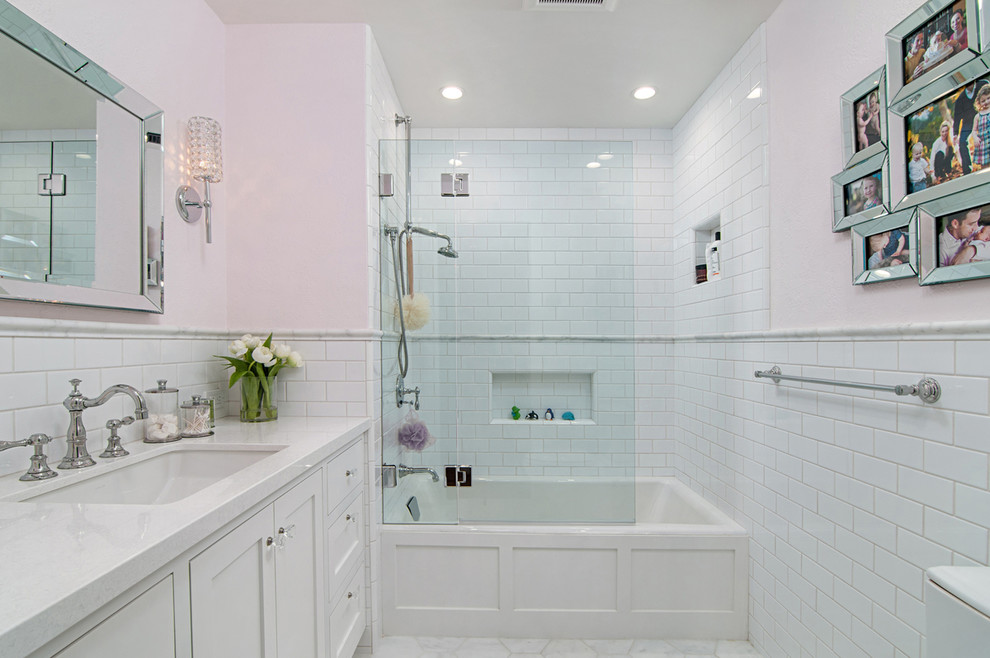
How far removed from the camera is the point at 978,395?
1.23 m

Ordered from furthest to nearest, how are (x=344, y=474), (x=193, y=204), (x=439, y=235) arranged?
1. (x=439, y=235)
2. (x=193, y=204)
3. (x=344, y=474)

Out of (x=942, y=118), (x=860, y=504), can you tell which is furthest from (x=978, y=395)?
(x=942, y=118)

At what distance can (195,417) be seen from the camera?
1.67 m

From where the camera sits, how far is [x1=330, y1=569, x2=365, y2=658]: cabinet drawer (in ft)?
5.60

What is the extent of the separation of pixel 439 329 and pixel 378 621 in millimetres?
1294

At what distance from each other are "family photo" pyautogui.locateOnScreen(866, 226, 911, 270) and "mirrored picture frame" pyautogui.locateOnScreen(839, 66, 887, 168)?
0.26 meters

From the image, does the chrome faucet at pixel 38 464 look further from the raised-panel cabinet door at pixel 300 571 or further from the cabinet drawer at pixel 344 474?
the cabinet drawer at pixel 344 474

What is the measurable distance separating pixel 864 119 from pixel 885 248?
43 cm

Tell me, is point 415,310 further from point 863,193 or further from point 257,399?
point 863,193

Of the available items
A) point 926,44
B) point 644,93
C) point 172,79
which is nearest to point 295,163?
point 172,79

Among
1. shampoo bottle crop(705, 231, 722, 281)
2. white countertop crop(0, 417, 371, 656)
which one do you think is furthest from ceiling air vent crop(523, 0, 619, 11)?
white countertop crop(0, 417, 371, 656)

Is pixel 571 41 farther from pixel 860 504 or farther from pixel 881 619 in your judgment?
pixel 881 619

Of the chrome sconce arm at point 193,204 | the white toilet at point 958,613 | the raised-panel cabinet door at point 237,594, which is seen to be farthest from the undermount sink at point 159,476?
the white toilet at point 958,613

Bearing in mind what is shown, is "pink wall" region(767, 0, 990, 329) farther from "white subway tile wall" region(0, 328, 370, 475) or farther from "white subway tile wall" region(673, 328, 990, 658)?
"white subway tile wall" region(0, 328, 370, 475)
